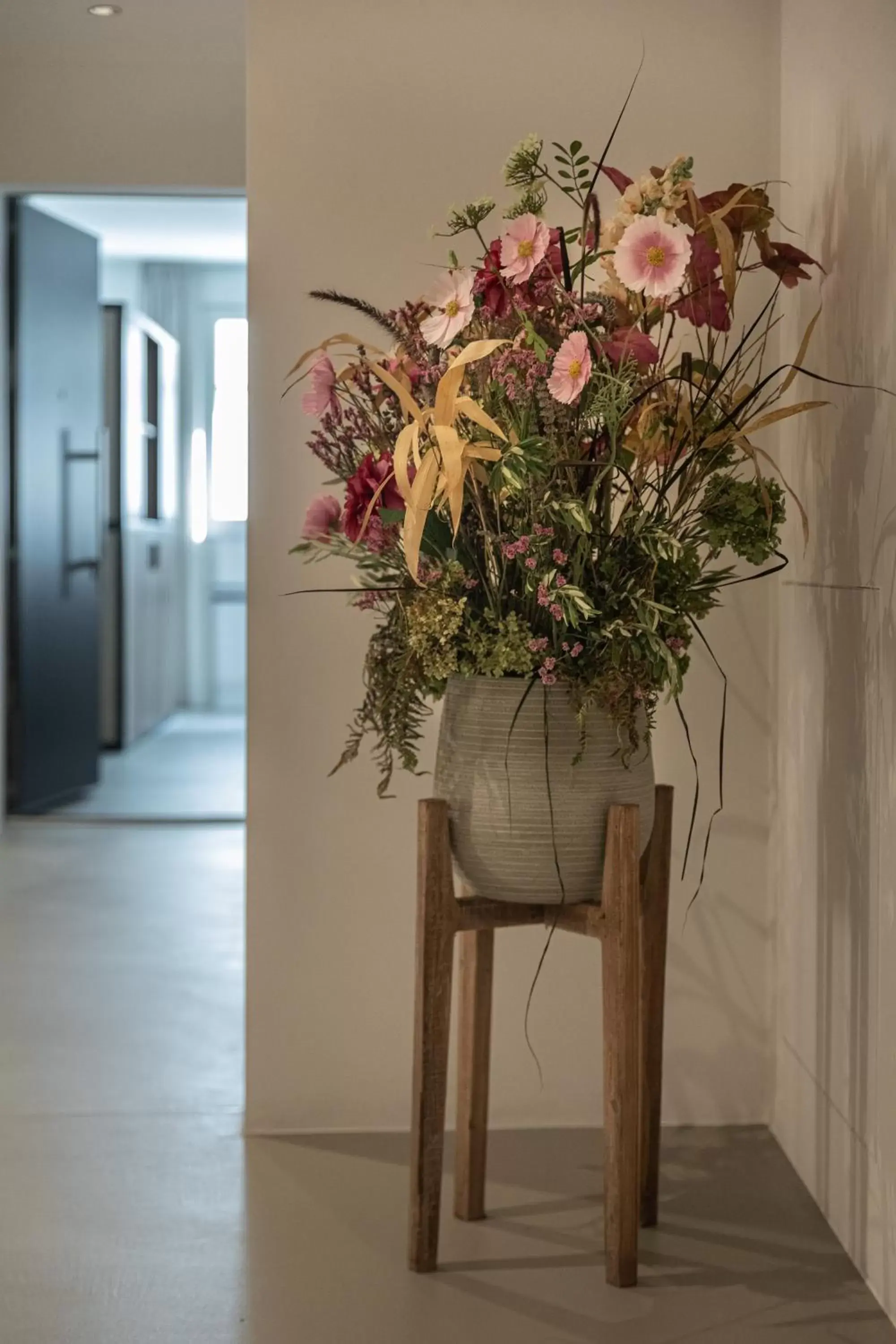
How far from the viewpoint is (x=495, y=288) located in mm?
1827

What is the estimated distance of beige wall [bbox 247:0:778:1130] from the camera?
248 centimetres

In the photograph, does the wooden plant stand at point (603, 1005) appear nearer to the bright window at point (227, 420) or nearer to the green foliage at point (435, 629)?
the green foliage at point (435, 629)

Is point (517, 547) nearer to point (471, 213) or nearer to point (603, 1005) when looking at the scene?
point (471, 213)

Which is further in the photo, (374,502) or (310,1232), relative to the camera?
(310,1232)

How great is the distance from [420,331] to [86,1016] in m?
1.96

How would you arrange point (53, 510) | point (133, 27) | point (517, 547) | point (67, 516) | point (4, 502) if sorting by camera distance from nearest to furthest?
point (517, 547) → point (133, 27) → point (4, 502) → point (53, 510) → point (67, 516)

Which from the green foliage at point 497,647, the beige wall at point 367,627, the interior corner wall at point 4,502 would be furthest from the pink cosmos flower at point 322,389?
the interior corner wall at point 4,502

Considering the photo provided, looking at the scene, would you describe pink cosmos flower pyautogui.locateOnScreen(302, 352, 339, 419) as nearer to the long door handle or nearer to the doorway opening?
the doorway opening

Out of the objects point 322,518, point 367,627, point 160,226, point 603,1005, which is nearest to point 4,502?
point 160,226

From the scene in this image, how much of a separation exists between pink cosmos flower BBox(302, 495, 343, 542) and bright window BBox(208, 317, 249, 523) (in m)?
7.31

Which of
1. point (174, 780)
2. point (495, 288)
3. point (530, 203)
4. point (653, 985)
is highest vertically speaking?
point (530, 203)

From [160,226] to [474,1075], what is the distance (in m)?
6.15

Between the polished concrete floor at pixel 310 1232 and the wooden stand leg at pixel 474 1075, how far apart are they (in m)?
0.05

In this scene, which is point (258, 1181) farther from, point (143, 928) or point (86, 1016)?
point (143, 928)
